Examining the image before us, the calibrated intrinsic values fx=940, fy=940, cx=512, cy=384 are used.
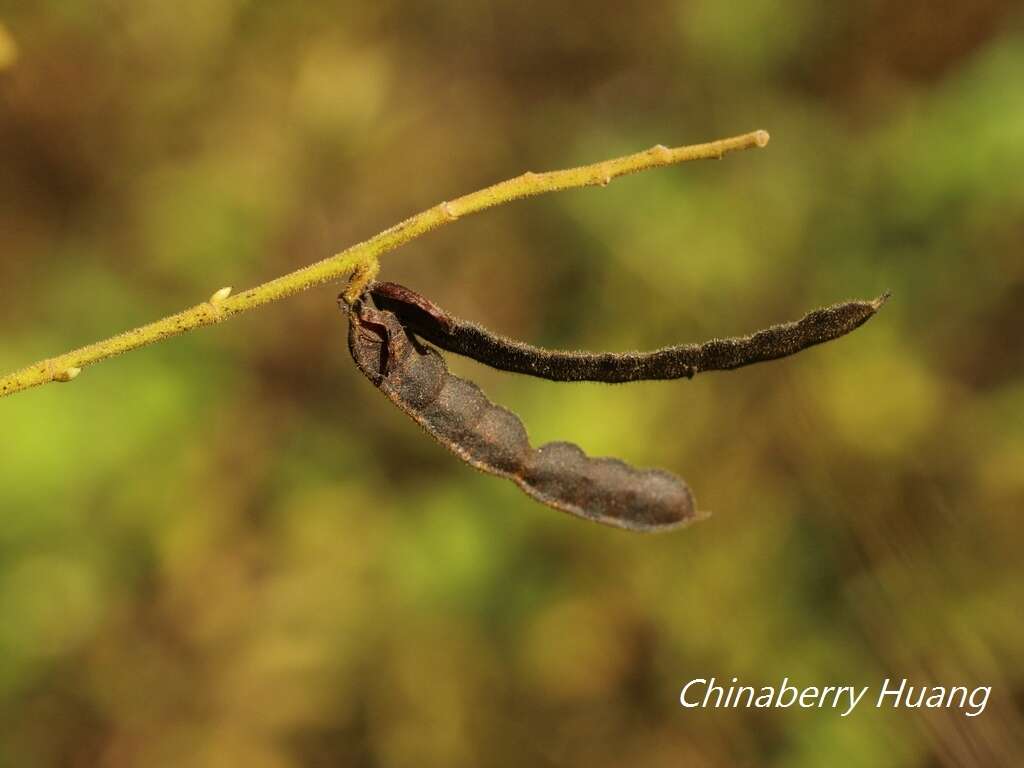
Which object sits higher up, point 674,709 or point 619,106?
point 619,106

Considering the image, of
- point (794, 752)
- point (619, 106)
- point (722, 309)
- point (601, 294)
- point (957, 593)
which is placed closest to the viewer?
point (957, 593)

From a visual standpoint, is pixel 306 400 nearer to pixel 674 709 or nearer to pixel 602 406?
pixel 602 406

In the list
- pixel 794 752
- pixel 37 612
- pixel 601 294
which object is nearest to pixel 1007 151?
pixel 601 294

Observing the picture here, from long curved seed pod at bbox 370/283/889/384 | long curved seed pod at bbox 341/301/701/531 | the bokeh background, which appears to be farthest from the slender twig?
the bokeh background

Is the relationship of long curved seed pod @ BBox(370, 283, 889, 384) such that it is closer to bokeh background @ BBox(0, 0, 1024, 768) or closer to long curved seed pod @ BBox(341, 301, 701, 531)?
long curved seed pod @ BBox(341, 301, 701, 531)

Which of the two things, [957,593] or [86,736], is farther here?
[86,736]

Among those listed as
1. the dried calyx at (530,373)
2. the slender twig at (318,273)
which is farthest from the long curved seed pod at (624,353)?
the slender twig at (318,273)

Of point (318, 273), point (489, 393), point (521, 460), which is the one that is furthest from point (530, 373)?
point (489, 393)
